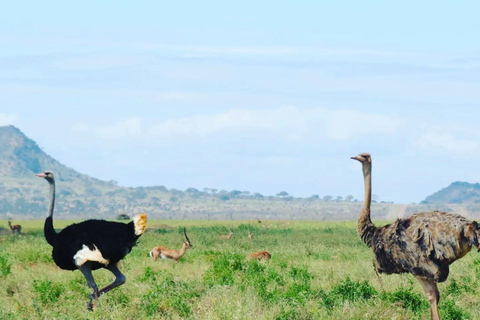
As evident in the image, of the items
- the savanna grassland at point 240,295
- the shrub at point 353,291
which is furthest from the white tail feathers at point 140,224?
the shrub at point 353,291

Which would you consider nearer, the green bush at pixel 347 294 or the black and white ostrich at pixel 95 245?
the green bush at pixel 347 294

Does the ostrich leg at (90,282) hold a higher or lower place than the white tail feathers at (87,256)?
lower

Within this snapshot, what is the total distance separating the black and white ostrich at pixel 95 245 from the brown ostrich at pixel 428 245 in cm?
384

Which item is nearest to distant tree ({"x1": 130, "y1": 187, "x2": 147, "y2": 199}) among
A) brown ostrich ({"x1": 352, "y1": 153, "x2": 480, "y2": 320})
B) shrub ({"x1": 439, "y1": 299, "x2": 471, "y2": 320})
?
brown ostrich ({"x1": 352, "y1": 153, "x2": 480, "y2": 320})

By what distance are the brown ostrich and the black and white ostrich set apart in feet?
12.6

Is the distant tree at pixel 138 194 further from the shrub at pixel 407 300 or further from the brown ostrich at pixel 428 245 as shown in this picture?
the brown ostrich at pixel 428 245

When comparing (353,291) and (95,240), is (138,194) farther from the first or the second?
(353,291)

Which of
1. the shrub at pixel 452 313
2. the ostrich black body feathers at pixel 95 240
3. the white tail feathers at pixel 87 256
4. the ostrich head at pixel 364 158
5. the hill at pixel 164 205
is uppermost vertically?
the ostrich head at pixel 364 158

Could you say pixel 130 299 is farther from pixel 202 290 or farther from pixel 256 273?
pixel 256 273

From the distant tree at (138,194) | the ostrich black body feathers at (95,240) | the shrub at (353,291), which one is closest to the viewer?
the shrub at (353,291)

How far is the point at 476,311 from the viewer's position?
12602 millimetres

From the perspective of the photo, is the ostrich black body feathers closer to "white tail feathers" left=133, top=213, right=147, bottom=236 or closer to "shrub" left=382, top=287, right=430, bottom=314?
"white tail feathers" left=133, top=213, right=147, bottom=236

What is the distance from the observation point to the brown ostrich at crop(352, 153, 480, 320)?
454 inches

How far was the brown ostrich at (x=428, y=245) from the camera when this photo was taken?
37.8ft
